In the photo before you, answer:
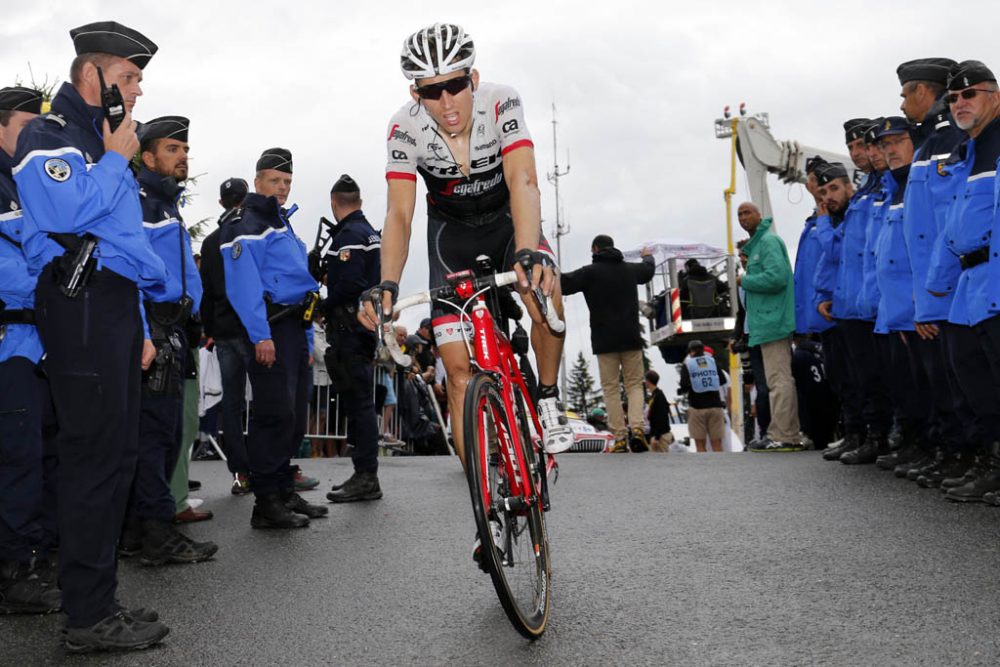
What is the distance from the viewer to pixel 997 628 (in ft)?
12.1

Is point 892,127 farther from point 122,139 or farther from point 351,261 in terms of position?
point 122,139

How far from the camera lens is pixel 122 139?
4066 millimetres

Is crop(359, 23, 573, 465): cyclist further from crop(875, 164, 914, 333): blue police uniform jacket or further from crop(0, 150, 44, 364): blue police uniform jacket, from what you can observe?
crop(875, 164, 914, 333): blue police uniform jacket

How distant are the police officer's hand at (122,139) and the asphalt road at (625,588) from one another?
6.30 ft

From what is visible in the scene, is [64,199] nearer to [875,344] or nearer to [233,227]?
[233,227]

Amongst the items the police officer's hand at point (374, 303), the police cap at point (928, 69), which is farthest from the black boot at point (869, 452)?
the police officer's hand at point (374, 303)

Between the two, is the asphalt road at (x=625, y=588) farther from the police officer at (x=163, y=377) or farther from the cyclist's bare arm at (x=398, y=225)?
the cyclist's bare arm at (x=398, y=225)

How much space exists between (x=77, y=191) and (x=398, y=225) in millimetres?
1491

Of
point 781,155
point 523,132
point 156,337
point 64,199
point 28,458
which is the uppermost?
point 781,155

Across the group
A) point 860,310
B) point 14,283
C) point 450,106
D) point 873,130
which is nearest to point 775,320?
point 860,310

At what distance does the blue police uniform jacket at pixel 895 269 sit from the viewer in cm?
761

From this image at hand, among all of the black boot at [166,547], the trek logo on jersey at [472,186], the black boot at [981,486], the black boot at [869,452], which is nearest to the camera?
the trek logo on jersey at [472,186]

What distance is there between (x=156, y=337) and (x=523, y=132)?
2469mm

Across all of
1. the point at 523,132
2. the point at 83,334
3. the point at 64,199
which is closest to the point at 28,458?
the point at 83,334
